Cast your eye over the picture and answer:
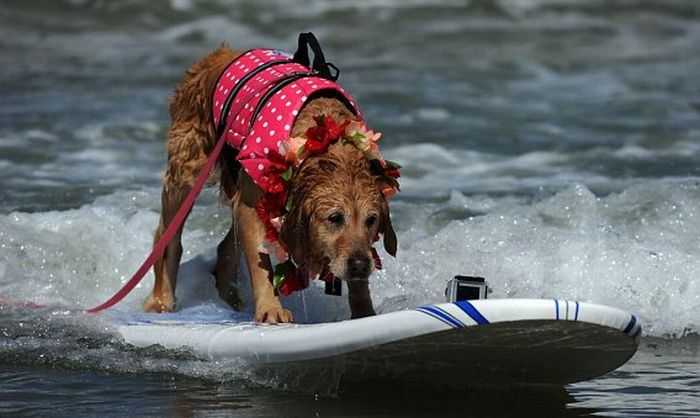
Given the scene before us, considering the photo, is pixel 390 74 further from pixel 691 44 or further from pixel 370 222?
pixel 370 222

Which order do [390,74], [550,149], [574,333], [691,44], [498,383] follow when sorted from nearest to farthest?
[574,333], [498,383], [550,149], [390,74], [691,44]

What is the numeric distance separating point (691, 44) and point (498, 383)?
45.8ft

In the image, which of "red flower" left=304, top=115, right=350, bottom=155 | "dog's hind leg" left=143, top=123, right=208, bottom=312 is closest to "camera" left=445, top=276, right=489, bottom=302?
"red flower" left=304, top=115, right=350, bottom=155

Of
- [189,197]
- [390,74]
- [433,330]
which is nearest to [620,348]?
[433,330]

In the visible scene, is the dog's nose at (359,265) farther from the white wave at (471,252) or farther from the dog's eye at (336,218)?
the white wave at (471,252)

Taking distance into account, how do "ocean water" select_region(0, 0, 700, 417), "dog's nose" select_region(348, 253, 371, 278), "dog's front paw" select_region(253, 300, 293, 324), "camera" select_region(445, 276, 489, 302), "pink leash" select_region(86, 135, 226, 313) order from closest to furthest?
1. "camera" select_region(445, 276, 489, 302)
2. "dog's nose" select_region(348, 253, 371, 278)
3. "ocean water" select_region(0, 0, 700, 417)
4. "dog's front paw" select_region(253, 300, 293, 324)
5. "pink leash" select_region(86, 135, 226, 313)

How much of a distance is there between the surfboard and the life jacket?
740mm

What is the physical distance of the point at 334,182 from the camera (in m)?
6.05

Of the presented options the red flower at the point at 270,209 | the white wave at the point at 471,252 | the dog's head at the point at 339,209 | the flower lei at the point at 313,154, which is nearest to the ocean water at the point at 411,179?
the white wave at the point at 471,252

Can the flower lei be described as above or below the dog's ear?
above

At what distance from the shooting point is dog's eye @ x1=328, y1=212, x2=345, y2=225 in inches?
237

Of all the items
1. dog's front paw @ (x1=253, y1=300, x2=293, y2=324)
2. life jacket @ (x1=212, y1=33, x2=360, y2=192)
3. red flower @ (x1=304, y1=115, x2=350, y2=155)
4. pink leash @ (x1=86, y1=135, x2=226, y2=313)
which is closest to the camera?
red flower @ (x1=304, y1=115, x2=350, y2=155)

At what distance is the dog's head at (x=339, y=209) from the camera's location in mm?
6020

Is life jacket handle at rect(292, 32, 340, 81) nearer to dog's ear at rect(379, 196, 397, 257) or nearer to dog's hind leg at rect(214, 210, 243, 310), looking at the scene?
dog's ear at rect(379, 196, 397, 257)
